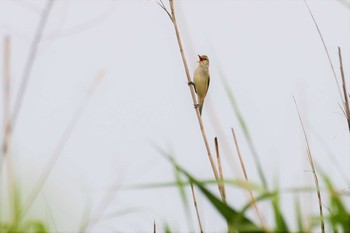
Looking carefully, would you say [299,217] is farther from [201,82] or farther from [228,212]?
[201,82]

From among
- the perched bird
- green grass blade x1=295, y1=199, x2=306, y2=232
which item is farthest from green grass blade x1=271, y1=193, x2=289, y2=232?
the perched bird

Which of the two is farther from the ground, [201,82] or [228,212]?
[201,82]

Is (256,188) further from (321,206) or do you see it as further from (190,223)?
(321,206)

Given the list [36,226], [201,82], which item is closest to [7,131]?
[36,226]

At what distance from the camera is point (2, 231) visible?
119 cm

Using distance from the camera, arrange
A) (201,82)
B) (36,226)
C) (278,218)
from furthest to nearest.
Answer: (201,82) → (36,226) → (278,218)

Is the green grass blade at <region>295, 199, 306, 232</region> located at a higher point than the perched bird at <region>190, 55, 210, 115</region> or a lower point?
lower

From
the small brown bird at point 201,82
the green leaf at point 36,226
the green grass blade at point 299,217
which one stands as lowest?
the green grass blade at point 299,217

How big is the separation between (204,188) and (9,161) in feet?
1.49

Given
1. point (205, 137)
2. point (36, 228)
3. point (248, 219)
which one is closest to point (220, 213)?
point (248, 219)

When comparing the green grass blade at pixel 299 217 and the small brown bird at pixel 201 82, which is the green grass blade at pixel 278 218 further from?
the small brown bird at pixel 201 82

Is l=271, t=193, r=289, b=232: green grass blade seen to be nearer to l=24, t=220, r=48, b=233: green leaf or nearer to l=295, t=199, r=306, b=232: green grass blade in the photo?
l=295, t=199, r=306, b=232: green grass blade

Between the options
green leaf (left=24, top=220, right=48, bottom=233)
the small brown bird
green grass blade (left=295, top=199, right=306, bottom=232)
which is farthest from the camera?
the small brown bird

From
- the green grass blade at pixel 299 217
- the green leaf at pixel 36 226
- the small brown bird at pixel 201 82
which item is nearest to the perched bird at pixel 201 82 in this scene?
the small brown bird at pixel 201 82
